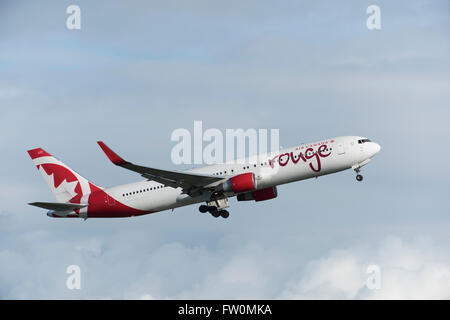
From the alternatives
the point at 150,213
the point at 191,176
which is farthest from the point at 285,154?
A: the point at 150,213

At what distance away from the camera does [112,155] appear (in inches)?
2228

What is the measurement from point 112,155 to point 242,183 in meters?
11.4

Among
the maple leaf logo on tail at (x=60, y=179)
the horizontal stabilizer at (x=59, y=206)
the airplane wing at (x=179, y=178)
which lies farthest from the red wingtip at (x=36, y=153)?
the airplane wing at (x=179, y=178)

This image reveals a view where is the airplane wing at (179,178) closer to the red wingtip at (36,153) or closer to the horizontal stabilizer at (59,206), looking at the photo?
the horizontal stabilizer at (59,206)

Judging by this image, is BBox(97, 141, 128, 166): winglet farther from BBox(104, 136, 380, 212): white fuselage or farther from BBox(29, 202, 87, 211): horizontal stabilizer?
BBox(29, 202, 87, 211): horizontal stabilizer

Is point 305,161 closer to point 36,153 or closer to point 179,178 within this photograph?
point 179,178

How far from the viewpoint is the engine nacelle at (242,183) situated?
202ft

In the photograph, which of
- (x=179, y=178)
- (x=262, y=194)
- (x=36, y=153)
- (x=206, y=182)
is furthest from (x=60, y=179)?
(x=262, y=194)
